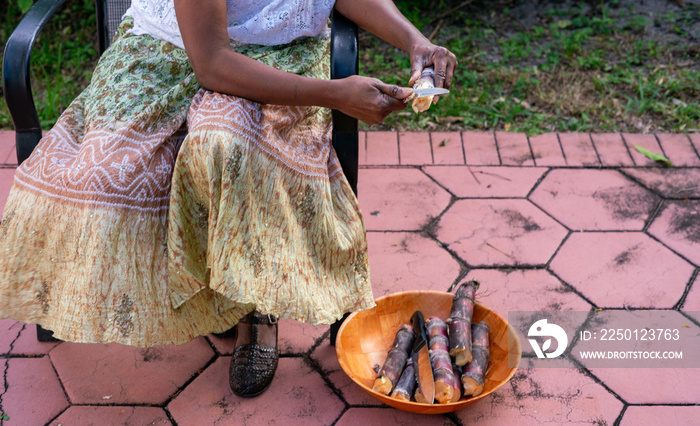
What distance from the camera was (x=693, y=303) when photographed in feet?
6.86

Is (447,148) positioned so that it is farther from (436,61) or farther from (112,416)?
(112,416)

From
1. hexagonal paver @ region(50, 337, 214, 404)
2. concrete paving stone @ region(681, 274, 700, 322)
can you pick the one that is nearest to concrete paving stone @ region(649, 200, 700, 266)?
concrete paving stone @ region(681, 274, 700, 322)

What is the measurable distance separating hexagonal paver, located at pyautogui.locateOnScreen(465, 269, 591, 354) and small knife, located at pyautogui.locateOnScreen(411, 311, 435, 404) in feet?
1.18

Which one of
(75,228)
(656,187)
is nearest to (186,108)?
(75,228)

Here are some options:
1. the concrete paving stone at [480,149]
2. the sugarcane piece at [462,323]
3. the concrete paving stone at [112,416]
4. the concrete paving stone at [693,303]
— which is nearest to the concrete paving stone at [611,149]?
the concrete paving stone at [480,149]

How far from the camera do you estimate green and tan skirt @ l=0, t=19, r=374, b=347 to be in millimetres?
1516

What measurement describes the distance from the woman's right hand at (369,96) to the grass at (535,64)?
5.03 ft

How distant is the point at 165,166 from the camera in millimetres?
1586

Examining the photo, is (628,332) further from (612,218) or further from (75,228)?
(75,228)

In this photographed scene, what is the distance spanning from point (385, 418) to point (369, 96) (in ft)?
2.90

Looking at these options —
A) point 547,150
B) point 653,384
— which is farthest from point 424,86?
point 547,150

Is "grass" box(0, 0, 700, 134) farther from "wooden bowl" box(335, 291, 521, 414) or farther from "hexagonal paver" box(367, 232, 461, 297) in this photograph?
"wooden bowl" box(335, 291, 521, 414)

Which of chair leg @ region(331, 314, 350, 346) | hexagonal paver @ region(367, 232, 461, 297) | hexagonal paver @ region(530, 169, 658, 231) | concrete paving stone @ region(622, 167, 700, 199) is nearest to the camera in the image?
chair leg @ region(331, 314, 350, 346)

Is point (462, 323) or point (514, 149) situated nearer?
point (462, 323)
